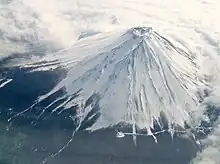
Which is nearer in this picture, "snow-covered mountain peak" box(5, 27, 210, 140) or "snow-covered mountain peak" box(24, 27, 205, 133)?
A: "snow-covered mountain peak" box(5, 27, 210, 140)

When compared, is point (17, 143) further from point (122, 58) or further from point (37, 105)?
point (122, 58)

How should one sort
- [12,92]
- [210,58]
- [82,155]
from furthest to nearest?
[210,58], [12,92], [82,155]

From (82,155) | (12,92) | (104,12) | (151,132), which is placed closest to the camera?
(82,155)

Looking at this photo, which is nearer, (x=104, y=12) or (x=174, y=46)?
(x=174, y=46)

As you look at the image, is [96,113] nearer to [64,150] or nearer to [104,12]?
[64,150]

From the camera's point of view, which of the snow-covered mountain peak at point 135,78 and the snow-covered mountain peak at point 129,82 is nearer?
Answer: the snow-covered mountain peak at point 129,82

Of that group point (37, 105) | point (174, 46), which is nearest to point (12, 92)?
point (37, 105)

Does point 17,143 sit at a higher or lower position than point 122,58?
lower

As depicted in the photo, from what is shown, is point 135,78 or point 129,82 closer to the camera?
point 129,82

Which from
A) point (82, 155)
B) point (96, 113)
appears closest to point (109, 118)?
point (96, 113)
